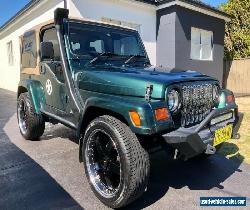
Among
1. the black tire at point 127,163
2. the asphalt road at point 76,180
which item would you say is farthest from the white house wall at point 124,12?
the black tire at point 127,163

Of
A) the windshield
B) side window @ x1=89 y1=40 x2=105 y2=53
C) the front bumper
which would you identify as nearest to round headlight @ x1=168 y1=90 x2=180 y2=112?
the front bumper

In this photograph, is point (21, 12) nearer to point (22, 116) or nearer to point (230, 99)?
point (22, 116)

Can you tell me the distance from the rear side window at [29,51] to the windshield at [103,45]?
124 cm

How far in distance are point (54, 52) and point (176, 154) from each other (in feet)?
7.72

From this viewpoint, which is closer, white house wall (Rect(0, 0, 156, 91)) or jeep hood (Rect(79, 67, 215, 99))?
jeep hood (Rect(79, 67, 215, 99))

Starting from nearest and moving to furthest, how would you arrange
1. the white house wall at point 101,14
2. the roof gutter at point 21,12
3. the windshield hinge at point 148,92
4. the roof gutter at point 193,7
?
the windshield hinge at point 148,92 < the white house wall at point 101,14 < the roof gutter at point 21,12 < the roof gutter at point 193,7

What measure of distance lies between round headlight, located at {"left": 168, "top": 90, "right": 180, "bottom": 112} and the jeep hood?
0.12m

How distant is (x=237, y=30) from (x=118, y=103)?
14.7 m

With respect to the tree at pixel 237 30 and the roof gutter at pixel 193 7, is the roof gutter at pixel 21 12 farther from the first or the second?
the tree at pixel 237 30

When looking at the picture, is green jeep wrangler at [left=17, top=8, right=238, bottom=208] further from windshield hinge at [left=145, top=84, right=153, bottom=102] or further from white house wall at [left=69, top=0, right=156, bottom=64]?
white house wall at [left=69, top=0, right=156, bottom=64]

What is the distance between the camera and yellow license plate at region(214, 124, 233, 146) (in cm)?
341

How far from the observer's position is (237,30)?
634 inches

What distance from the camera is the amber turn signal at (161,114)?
299 cm

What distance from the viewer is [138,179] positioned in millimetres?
2992
